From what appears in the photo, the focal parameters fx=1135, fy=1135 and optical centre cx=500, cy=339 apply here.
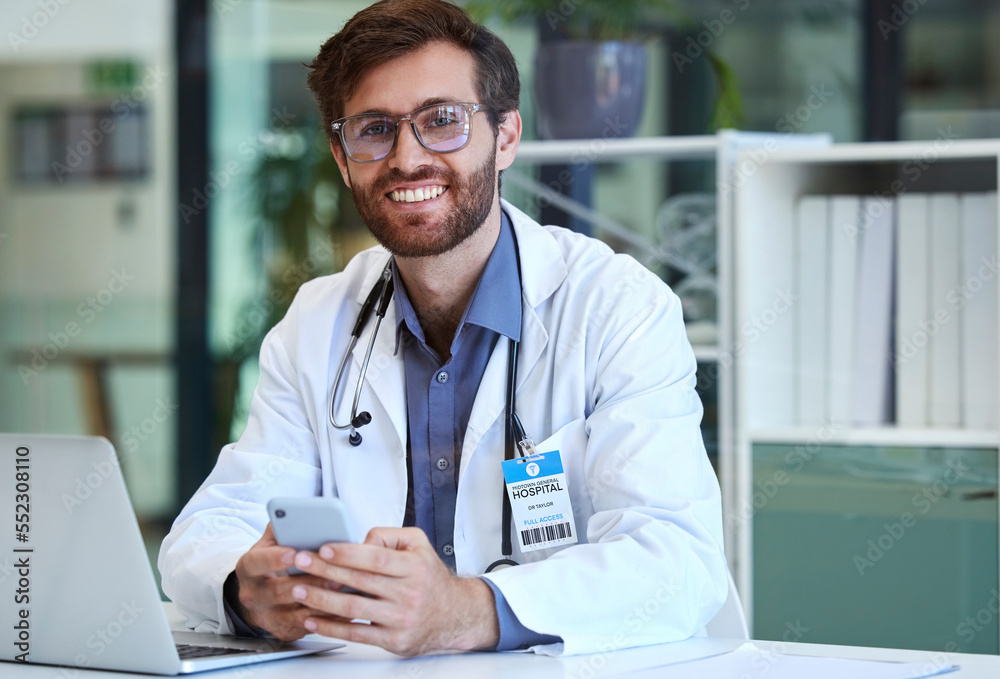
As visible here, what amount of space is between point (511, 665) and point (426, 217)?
0.70 m

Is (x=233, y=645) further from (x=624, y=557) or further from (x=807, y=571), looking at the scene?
(x=807, y=571)

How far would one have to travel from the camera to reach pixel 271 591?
124cm

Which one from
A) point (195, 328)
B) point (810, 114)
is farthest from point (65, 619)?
point (195, 328)

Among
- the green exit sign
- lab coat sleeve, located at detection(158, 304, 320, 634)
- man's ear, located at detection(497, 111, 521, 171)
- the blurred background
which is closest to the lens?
lab coat sleeve, located at detection(158, 304, 320, 634)

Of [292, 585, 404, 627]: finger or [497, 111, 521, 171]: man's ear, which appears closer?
[292, 585, 404, 627]: finger

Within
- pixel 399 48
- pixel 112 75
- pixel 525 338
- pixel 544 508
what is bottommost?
pixel 544 508

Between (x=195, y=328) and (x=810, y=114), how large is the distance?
2134mm

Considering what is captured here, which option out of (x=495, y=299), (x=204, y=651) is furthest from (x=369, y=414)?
(x=204, y=651)

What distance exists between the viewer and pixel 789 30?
126 inches

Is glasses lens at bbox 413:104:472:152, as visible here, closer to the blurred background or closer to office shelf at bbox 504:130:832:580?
office shelf at bbox 504:130:832:580

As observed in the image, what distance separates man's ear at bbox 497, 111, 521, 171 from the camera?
1.78 m

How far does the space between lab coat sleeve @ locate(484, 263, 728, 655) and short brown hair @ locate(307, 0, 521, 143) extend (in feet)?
1.28

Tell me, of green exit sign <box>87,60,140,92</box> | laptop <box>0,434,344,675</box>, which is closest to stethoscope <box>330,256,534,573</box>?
laptop <box>0,434,344,675</box>

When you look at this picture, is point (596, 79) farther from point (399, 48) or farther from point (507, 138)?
point (399, 48)
